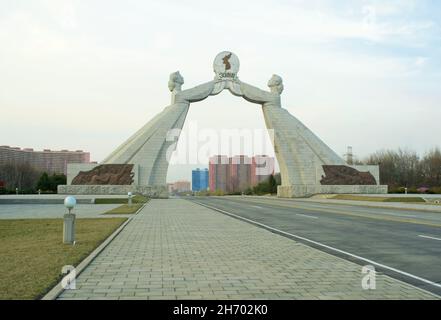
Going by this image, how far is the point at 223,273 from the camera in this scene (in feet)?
22.8

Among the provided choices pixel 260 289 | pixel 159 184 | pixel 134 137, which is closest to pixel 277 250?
pixel 260 289

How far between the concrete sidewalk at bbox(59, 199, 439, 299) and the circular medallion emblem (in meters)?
45.8

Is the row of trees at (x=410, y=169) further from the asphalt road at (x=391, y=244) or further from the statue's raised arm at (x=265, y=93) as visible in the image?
the asphalt road at (x=391, y=244)

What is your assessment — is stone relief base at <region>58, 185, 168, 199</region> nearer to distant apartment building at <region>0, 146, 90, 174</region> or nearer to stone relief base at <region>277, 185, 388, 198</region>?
stone relief base at <region>277, 185, 388, 198</region>

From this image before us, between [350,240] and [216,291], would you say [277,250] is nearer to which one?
[350,240]

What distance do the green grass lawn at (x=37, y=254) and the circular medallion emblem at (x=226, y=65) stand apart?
42.7 meters

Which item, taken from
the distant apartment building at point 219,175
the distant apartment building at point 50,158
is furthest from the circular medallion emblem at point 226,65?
the distant apartment building at point 219,175

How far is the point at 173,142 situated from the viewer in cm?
5222

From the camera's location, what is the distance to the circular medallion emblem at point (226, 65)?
181 feet

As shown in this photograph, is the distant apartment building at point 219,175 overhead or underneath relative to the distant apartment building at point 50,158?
underneath

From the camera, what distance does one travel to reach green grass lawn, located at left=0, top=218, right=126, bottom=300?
577cm

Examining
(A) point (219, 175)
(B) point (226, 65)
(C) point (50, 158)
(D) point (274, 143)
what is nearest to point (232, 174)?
(A) point (219, 175)

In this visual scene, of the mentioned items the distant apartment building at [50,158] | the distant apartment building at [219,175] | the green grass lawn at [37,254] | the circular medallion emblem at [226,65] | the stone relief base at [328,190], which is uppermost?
the circular medallion emblem at [226,65]
